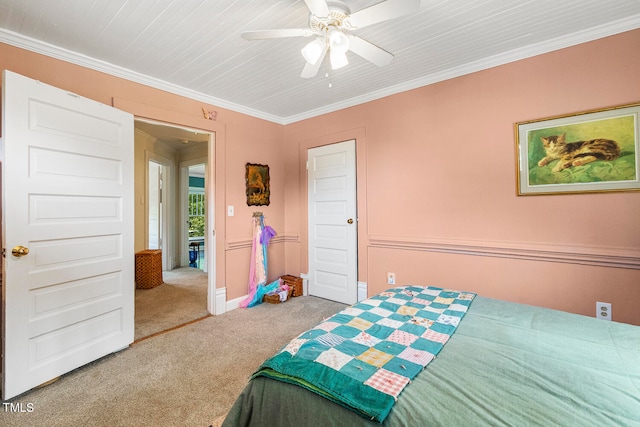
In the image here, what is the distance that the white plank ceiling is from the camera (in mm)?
1774

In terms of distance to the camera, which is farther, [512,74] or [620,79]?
[512,74]

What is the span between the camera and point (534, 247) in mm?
2254

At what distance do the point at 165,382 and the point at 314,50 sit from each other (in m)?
2.44

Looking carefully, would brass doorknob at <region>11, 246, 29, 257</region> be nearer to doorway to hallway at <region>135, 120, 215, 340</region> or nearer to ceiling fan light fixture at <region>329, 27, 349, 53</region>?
doorway to hallway at <region>135, 120, 215, 340</region>

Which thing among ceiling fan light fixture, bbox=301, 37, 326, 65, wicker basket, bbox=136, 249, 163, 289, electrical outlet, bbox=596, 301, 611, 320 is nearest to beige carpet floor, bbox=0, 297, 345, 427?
wicker basket, bbox=136, 249, 163, 289

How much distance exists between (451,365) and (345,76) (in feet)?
8.43

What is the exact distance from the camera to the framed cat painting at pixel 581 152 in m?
1.93

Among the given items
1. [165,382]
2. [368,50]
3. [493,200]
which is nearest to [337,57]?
[368,50]

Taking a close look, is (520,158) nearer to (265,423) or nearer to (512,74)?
(512,74)

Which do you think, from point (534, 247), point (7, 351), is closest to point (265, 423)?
point (7, 351)

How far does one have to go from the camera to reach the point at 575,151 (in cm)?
209

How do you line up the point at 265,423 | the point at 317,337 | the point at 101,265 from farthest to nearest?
the point at 101,265 < the point at 317,337 < the point at 265,423

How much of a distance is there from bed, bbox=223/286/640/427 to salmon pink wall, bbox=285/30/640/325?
102cm

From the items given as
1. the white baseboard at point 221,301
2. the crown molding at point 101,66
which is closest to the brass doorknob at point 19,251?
the crown molding at point 101,66
